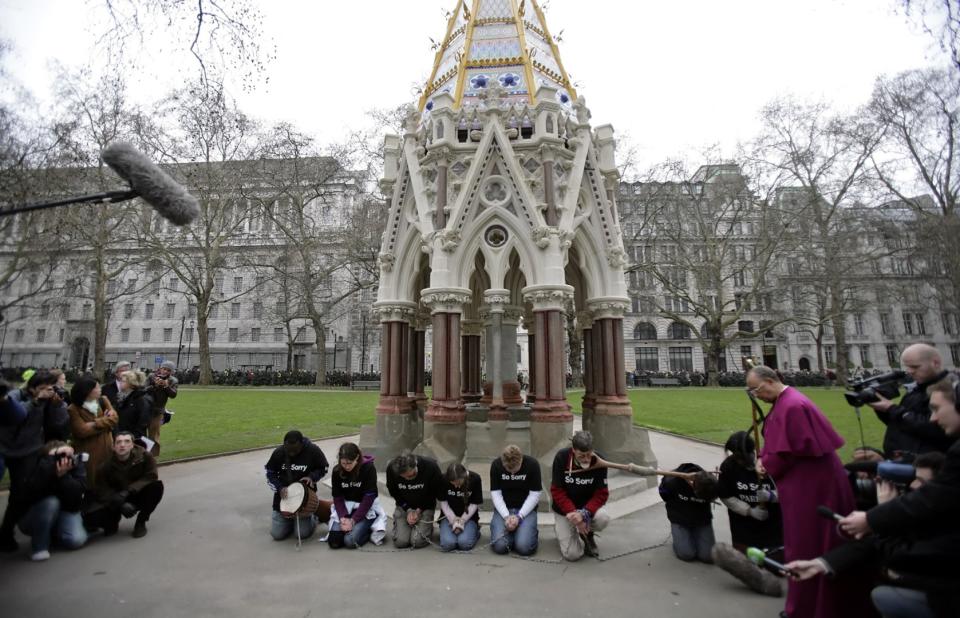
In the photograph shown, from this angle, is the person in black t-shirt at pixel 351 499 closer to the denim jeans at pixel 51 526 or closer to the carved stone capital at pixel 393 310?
the denim jeans at pixel 51 526

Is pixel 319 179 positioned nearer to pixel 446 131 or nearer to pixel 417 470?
pixel 446 131

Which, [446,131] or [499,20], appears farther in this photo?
[499,20]

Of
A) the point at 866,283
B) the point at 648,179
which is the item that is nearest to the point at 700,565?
the point at 648,179

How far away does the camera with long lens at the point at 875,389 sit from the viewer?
353 centimetres

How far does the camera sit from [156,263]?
1230 inches

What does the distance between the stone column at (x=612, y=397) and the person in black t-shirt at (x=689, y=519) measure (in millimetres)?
2869

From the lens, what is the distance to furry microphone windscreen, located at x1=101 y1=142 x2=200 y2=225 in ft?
10.7

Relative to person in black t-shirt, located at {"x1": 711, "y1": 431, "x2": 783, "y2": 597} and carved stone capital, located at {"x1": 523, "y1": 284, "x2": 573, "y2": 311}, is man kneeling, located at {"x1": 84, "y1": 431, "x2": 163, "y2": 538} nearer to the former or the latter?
carved stone capital, located at {"x1": 523, "y1": 284, "x2": 573, "y2": 311}

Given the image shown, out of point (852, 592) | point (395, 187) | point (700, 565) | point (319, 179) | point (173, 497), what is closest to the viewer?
point (852, 592)

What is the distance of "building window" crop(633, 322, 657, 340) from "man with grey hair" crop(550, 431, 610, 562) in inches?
2167

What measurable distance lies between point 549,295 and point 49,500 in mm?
6539

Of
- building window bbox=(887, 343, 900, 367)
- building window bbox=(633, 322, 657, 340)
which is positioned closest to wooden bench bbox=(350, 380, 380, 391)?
building window bbox=(633, 322, 657, 340)

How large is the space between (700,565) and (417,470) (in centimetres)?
304

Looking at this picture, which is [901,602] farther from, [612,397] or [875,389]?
[612,397]
